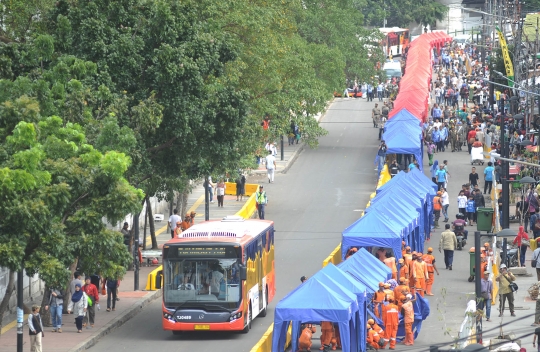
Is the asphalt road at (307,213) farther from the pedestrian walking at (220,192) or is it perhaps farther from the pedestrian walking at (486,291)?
the pedestrian walking at (486,291)

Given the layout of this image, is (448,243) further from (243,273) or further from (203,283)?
(203,283)

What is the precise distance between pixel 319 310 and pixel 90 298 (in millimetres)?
7464

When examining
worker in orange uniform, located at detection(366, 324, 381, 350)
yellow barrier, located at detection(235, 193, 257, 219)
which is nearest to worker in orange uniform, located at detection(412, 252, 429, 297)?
worker in orange uniform, located at detection(366, 324, 381, 350)

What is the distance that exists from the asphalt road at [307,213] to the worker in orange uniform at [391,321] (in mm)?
3155

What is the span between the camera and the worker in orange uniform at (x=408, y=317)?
85.6 feet

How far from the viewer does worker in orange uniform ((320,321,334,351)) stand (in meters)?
24.6

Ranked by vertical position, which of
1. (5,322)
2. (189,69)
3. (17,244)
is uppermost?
→ (189,69)

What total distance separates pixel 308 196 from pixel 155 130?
20.8 m

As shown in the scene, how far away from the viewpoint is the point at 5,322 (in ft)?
96.0

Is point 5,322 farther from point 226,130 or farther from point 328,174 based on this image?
point 328,174

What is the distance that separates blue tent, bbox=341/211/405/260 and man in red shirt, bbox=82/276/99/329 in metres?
7.08

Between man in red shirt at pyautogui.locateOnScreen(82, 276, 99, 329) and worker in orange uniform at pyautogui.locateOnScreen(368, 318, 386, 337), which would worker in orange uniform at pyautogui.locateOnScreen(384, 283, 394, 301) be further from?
man in red shirt at pyautogui.locateOnScreen(82, 276, 99, 329)

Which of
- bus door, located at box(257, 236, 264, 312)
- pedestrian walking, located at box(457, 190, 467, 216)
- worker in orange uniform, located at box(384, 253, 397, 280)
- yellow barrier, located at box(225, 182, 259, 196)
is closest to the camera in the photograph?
bus door, located at box(257, 236, 264, 312)

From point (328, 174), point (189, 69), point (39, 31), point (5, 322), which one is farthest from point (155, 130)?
point (328, 174)
